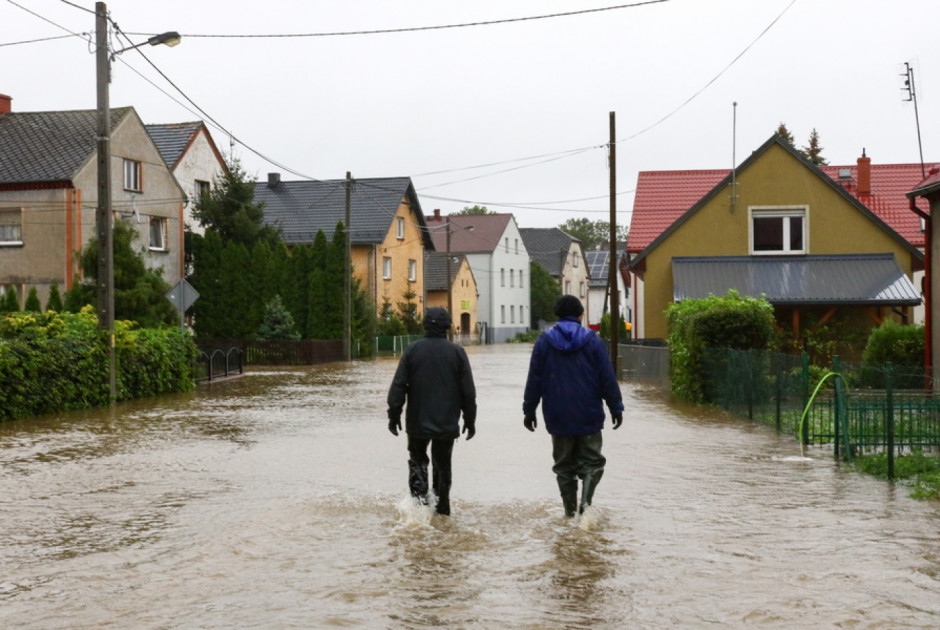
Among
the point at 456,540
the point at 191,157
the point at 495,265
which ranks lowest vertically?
the point at 456,540

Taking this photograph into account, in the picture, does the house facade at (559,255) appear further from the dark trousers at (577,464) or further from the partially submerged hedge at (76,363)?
the dark trousers at (577,464)

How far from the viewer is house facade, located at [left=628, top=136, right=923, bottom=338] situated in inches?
1292

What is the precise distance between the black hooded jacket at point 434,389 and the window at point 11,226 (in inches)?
1315

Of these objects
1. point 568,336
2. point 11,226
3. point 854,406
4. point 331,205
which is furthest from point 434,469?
point 331,205

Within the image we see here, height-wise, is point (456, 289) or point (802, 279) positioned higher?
point (456, 289)

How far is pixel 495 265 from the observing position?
84500mm

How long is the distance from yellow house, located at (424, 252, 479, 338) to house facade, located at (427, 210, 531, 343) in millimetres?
1787

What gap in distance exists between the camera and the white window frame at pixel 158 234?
44969 millimetres

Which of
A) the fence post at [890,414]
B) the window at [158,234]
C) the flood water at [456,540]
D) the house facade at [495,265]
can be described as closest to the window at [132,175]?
the window at [158,234]

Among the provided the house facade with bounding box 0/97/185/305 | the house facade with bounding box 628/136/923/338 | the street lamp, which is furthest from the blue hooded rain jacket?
the house facade with bounding box 0/97/185/305

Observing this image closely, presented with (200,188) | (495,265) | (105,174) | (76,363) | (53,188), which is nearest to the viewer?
(76,363)

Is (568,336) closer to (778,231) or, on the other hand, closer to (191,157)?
(778,231)

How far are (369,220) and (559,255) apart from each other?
42289 millimetres

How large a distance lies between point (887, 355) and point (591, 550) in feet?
58.4
